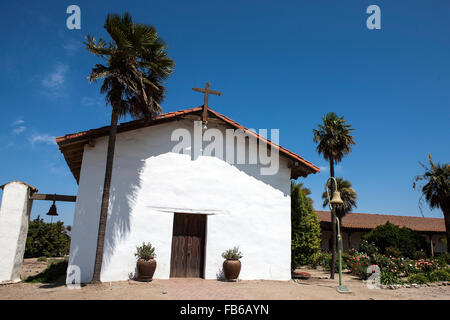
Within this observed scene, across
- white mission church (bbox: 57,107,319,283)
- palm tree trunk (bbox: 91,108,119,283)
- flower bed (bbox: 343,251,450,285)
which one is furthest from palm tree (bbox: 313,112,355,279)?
palm tree trunk (bbox: 91,108,119,283)

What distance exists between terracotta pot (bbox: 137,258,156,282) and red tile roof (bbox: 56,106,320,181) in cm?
483

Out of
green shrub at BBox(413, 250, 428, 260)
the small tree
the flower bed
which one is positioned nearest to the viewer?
the small tree

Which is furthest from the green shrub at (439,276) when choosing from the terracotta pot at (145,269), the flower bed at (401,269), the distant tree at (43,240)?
the distant tree at (43,240)

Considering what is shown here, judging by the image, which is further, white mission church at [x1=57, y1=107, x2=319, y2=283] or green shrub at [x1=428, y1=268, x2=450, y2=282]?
green shrub at [x1=428, y1=268, x2=450, y2=282]

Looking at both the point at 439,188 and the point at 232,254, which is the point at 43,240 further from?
the point at 439,188

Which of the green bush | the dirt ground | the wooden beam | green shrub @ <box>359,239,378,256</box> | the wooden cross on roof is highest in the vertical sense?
the wooden cross on roof

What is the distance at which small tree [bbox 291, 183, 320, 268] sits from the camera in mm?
14891

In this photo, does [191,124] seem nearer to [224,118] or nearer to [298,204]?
[224,118]

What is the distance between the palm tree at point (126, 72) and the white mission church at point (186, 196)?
30.2 inches

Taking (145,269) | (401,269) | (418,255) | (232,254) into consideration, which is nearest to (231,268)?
(232,254)

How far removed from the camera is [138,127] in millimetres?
11883

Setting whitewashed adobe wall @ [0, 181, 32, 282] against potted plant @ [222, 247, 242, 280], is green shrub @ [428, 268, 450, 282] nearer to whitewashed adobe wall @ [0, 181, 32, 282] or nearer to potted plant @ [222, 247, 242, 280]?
potted plant @ [222, 247, 242, 280]

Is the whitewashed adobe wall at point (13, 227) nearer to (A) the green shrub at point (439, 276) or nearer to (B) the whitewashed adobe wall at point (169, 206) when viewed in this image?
(B) the whitewashed adobe wall at point (169, 206)

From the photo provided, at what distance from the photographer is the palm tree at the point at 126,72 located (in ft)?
33.1
